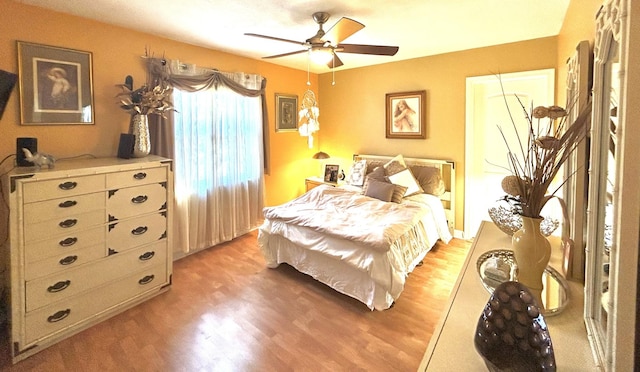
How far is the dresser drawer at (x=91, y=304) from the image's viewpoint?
2039 mm

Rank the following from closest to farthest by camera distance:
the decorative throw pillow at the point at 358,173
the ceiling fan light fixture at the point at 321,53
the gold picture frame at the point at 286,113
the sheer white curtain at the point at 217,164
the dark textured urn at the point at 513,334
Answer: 1. the dark textured urn at the point at 513,334
2. the ceiling fan light fixture at the point at 321,53
3. the sheer white curtain at the point at 217,164
4. the decorative throw pillow at the point at 358,173
5. the gold picture frame at the point at 286,113

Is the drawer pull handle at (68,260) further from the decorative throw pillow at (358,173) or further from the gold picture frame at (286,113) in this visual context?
the decorative throw pillow at (358,173)

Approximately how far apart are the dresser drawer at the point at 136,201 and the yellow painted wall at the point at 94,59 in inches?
27.5

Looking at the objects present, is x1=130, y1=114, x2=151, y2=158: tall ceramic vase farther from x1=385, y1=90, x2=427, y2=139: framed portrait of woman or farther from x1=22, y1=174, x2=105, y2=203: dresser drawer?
x1=385, y1=90, x2=427, y2=139: framed portrait of woman

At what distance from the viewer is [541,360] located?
30.8 inches

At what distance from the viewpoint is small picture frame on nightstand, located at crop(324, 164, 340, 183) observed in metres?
4.97

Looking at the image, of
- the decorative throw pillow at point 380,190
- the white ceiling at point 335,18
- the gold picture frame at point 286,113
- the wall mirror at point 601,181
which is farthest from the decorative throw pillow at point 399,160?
the wall mirror at point 601,181

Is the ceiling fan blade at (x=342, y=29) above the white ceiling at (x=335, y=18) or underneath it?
underneath

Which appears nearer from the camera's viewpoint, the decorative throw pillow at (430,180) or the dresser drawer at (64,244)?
the dresser drawer at (64,244)

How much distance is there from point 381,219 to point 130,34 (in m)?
3.09

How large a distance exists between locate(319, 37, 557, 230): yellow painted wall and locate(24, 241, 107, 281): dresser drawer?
3.66 metres

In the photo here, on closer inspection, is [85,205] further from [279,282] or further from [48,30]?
[279,282]

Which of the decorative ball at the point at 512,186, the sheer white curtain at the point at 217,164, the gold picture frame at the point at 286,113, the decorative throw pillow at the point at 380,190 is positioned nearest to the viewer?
the decorative ball at the point at 512,186

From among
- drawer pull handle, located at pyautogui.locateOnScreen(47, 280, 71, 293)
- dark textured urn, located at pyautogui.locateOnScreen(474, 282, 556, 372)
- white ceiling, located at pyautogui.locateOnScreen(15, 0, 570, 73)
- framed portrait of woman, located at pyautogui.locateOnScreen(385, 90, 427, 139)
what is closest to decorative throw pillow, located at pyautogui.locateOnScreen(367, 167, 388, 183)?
framed portrait of woman, located at pyautogui.locateOnScreen(385, 90, 427, 139)
